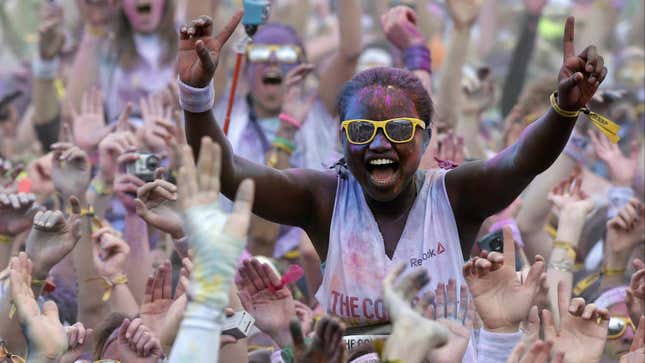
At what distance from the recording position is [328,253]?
14.8 ft

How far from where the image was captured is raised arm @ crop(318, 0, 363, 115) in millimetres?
7297

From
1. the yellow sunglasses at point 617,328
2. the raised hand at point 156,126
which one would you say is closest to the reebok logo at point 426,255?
the yellow sunglasses at point 617,328

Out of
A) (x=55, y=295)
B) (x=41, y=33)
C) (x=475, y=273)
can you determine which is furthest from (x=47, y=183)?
(x=475, y=273)

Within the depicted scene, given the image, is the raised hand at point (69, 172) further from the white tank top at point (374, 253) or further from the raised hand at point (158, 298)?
the white tank top at point (374, 253)

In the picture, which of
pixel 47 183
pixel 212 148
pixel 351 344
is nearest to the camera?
pixel 212 148

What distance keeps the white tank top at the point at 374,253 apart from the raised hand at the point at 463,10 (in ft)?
10.4

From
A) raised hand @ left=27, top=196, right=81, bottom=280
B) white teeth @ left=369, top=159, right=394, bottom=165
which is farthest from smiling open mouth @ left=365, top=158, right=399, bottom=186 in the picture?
raised hand @ left=27, top=196, right=81, bottom=280

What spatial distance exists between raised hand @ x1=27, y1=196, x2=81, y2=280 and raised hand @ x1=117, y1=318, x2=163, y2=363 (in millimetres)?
465

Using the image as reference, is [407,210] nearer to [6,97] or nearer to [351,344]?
[351,344]

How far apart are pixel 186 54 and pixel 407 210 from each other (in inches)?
37.3

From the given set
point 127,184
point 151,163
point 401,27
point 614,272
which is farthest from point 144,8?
point 614,272

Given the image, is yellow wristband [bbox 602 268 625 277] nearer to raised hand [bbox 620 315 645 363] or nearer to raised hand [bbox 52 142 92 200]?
raised hand [bbox 620 315 645 363]

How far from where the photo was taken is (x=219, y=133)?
4.28m

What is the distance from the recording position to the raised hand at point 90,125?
7.07 metres
